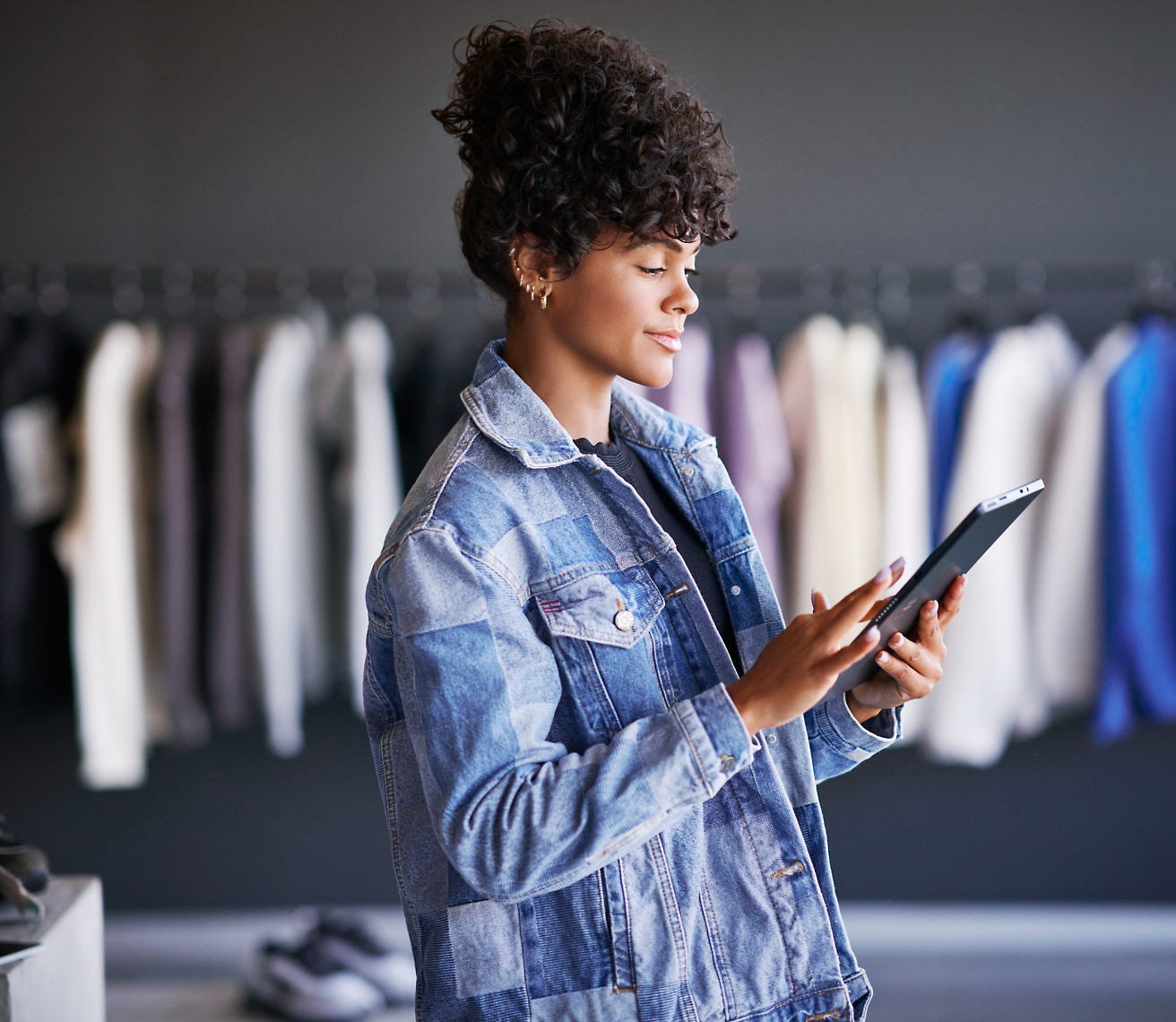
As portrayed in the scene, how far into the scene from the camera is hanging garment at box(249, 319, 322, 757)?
243cm

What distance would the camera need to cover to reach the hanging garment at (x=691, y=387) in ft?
8.23

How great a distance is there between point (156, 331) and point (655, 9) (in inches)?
57.7

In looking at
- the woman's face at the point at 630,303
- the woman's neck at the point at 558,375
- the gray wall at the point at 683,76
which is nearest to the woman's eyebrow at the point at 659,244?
the woman's face at the point at 630,303

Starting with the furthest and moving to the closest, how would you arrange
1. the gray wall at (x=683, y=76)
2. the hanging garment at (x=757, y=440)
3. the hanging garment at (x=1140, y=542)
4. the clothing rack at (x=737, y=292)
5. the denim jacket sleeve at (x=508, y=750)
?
the gray wall at (x=683, y=76), the clothing rack at (x=737, y=292), the hanging garment at (x=757, y=440), the hanging garment at (x=1140, y=542), the denim jacket sleeve at (x=508, y=750)

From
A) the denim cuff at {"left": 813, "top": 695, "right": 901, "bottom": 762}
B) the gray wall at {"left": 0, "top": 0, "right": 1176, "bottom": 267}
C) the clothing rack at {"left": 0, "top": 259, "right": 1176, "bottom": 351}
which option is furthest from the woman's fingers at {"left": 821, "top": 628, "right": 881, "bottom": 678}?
the gray wall at {"left": 0, "top": 0, "right": 1176, "bottom": 267}

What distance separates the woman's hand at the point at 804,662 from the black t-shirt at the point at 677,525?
155mm

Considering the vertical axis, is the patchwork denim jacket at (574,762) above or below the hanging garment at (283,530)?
below

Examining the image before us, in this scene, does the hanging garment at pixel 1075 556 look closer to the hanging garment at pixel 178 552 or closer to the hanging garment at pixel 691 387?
the hanging garment at pixel 691 387

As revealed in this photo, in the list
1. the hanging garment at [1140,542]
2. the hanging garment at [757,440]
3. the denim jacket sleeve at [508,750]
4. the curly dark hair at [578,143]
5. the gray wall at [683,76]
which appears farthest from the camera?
the gray wall at [683,76]

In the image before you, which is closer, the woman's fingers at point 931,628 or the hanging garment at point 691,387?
the woman's fingers at point 931,628

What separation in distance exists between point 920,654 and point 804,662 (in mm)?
211

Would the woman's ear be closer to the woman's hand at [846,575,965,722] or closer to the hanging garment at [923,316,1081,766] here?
the woman's hand at [846,575,965,722]

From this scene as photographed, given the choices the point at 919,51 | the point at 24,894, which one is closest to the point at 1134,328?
the point at 919,51

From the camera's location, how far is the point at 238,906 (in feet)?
9.59
